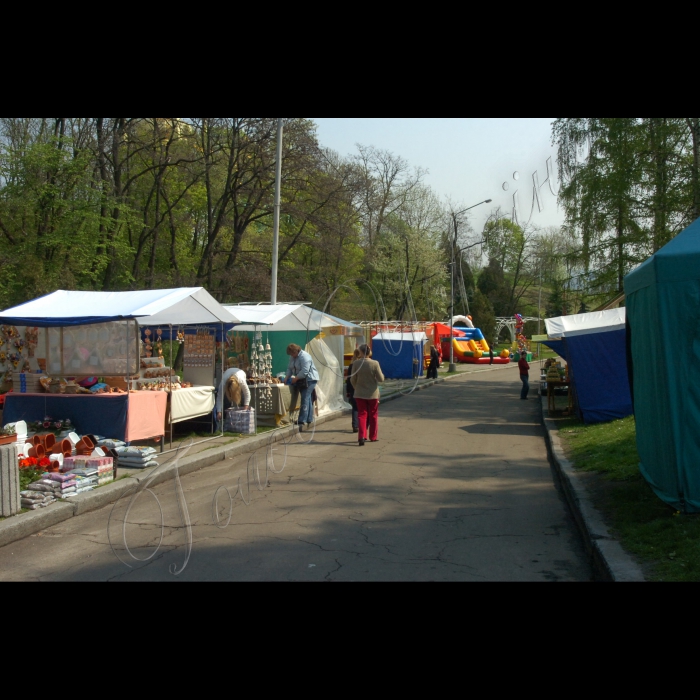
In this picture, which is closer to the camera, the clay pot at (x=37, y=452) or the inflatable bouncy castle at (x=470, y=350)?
the clay pot at (x=37, y=452)

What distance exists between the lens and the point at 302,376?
15.3 m

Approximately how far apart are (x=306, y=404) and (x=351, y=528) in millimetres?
8373

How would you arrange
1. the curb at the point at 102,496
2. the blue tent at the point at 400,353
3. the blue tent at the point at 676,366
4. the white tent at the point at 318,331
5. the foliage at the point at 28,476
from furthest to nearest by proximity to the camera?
the blue tent at the point at 400,353
the white tent at the point at 318,331
the foliage at the point at 28,476
the curb at the point at 102,496
the blue tent at the point at 676,366

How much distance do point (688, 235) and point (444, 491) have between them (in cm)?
443

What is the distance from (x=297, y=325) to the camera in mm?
17688

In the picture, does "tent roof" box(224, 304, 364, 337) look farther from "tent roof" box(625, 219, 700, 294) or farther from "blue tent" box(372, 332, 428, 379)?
"blue tent" box(372, 332, 428, 379)

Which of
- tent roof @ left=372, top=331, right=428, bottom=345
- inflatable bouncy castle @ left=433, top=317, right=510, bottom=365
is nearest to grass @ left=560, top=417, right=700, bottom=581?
tent roof @ left=372, top=331, right=428, bottom=345

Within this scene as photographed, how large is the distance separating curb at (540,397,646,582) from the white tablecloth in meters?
6.69

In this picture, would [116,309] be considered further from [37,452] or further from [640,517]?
[640,517]

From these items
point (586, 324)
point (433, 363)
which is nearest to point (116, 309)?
point (586, 324)

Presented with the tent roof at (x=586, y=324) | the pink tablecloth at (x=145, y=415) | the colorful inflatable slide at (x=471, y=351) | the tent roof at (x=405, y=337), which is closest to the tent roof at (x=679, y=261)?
the pink tablecloth at (x=145, y=415)

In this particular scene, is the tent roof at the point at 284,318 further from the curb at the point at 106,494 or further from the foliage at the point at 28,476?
the foliage at the point at 28,476

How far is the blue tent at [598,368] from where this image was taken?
15211 millimetres
